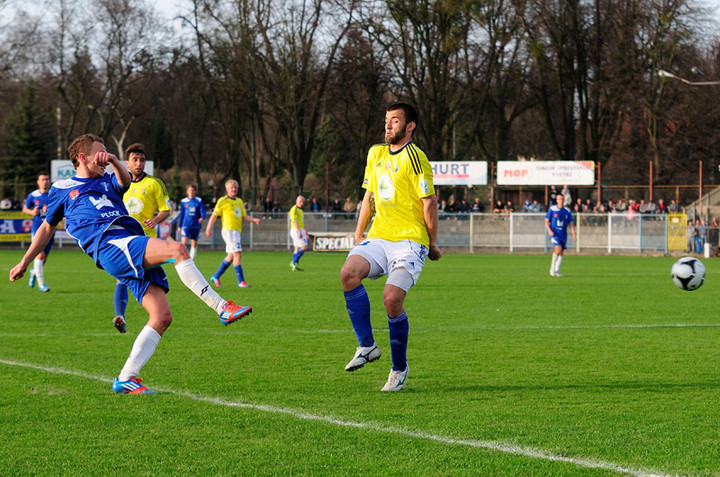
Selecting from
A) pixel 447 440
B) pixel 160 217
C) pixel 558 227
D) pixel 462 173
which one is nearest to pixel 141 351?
pixel 447 440

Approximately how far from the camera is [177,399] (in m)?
6.45

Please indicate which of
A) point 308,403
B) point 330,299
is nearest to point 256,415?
point 308,403

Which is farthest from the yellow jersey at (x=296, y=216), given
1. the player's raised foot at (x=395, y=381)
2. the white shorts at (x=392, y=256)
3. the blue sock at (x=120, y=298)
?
the player's raised foot at (x=395, y=381)

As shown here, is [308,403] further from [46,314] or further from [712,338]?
[46,314]

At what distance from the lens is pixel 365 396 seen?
6.63 meters

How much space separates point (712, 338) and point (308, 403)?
5.85m

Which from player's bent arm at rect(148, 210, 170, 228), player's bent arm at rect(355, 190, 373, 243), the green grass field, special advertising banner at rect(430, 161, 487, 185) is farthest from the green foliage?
player's bent arm at rect(355, 190, 373, 243)

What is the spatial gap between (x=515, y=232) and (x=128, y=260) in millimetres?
33500

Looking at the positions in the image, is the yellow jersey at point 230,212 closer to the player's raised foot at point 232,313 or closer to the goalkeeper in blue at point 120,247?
the goalkeeper in blue at point 120,247

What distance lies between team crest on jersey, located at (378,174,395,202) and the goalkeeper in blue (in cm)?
157

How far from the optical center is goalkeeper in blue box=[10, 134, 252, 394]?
21.0ft

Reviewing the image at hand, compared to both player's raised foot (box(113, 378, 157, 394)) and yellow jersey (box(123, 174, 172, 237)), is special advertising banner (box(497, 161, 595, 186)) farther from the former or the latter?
player's raised foot (box(113, 378, 157, 394))

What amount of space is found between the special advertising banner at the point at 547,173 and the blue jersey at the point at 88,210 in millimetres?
38402

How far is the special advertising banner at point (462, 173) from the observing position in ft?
145
